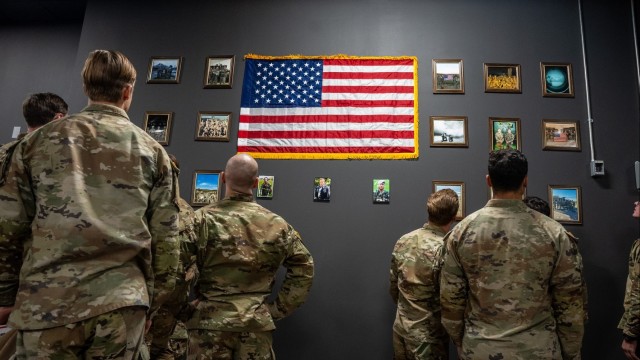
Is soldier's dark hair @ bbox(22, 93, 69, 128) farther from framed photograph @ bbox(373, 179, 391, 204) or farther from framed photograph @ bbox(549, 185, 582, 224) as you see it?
framed photograph @ bbox(549, 185, 582, 224)

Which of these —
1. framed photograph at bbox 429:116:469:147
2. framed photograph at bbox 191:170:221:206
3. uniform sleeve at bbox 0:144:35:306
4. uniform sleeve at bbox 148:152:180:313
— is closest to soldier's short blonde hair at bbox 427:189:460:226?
framed photograph at bbox 429:116:469:147

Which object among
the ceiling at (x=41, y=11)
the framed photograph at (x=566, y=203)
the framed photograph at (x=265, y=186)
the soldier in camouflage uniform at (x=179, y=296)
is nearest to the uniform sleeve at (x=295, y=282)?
the soldier in camouflage uniform at (x=179, y=296)

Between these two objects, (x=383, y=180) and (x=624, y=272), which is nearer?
(x=624, y=272)

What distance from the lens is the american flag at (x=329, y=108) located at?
380 cm

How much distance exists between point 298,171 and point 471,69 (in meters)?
1.85

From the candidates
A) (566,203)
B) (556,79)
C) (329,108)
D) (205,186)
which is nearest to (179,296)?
(205,186)

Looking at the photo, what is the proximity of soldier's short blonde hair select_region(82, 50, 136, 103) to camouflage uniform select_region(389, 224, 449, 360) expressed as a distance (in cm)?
187

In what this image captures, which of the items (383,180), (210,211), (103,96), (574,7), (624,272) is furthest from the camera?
(574,7)

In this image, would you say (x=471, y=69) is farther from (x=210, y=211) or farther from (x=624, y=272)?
(x=210, y=211)

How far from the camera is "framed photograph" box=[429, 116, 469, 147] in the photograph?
147 inches

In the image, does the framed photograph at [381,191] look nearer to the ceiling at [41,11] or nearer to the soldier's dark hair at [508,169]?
the soldier's dark hair at [508,169]

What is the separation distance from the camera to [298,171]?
12.4ft

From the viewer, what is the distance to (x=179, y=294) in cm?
250

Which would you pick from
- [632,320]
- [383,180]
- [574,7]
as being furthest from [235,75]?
[632,320]
